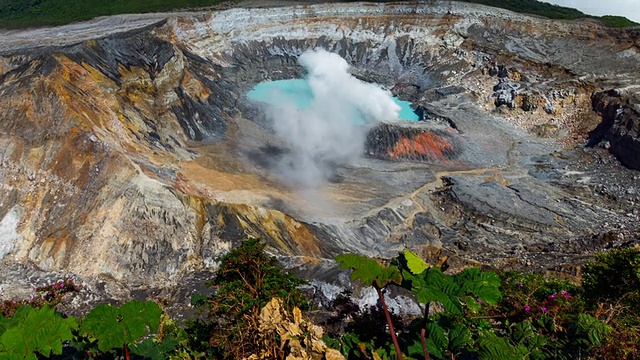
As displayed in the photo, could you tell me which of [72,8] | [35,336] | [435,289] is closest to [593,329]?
[435,289]

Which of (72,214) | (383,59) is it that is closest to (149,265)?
(72,214)

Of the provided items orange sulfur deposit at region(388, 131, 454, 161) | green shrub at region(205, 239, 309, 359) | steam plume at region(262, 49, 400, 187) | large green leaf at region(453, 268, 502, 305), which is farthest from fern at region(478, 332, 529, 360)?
orange sulfur deposit at region(388, 131, 454, 161)

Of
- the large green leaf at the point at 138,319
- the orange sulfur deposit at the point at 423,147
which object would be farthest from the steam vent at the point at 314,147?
the large green leaf at the point at 138,319

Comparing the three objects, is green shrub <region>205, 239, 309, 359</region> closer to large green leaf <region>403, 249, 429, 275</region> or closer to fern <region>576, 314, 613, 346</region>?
large green leaf <region>403, 249, 429, 275</region>

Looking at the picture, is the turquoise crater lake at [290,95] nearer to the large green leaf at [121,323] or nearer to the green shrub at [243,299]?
the green shrub at [243,299]

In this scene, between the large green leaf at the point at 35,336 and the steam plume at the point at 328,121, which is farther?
the steam plume at the point at 328,121

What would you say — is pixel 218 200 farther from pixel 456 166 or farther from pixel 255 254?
pixel 456 166
